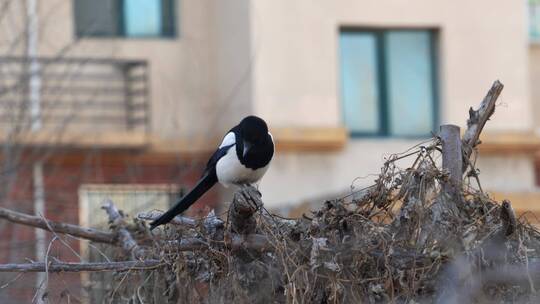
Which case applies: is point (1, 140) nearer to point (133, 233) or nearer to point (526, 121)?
point (526, 121)

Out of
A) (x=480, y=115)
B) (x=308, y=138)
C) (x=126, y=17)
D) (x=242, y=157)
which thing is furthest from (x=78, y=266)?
(x=126, y=17)

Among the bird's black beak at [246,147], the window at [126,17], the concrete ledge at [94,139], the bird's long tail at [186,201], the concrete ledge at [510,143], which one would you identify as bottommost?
the concrete ledge at [510,143]

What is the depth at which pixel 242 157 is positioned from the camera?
8977 mm

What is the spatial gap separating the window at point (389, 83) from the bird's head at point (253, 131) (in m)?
11.5

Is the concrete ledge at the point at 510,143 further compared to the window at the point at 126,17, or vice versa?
the concrete ledge at the point at 510,143

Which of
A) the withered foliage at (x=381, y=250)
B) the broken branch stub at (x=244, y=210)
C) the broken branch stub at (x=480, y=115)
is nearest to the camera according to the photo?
the withered foliage at (x=381, y=250)

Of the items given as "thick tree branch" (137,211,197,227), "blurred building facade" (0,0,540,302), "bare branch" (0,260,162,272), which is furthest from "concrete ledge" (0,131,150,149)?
"bare branch" (0,260,162,272)

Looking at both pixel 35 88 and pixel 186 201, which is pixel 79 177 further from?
pixel 186 201

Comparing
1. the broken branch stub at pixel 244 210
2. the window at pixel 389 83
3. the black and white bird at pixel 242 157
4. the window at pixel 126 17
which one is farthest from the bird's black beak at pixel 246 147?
the window at pixel 389 83

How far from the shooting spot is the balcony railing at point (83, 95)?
18016mm

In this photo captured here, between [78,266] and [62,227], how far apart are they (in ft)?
5.37

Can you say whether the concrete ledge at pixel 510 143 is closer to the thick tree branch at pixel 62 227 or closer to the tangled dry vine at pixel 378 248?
the thick tree branch at pixel 62 227

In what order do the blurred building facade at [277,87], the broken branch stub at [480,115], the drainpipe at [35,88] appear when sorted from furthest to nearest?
the blurred building facade at [277,87]
the drainpipe at [35,88]
the broken branch stub at [480,115]

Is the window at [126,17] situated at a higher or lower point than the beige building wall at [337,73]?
higher
